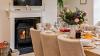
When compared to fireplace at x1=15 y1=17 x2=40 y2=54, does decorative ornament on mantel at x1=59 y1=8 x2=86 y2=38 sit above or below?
above

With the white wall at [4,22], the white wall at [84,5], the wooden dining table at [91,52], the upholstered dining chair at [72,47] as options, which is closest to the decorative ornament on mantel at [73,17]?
the wooden dining table at [91,52]

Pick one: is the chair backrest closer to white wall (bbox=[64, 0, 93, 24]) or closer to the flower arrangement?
the flower arrangement

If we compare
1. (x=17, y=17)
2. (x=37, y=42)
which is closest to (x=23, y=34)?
(x=17, y=17)

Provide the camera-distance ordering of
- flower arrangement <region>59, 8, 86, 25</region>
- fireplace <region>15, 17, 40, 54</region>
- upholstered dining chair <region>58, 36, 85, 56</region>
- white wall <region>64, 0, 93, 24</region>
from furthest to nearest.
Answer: white wall <region>64, 0, 93, 24</region> < fireplace <region>15, 17, 40, 54</region> < flower arrangement <region>59, 8, 86, 25</region> < upholstered dining chair <region>58, 36, 85, 56</region>

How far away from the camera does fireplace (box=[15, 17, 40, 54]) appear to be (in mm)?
5883

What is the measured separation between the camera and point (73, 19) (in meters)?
3.32

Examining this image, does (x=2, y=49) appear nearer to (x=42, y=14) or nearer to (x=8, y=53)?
(x=8, y=53)

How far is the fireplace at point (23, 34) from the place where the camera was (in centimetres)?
588

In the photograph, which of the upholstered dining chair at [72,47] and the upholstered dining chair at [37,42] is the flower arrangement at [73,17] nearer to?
the upholstered dining chair at [37,42]

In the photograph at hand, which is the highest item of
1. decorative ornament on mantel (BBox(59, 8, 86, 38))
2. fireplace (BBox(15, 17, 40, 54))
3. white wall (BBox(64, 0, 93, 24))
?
white wall (BBox(64, 0, 93, 24))

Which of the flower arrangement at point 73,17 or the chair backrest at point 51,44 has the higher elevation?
the flower arrangement at point 73,17

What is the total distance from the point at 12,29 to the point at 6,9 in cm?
60

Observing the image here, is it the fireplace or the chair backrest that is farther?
the fireplace

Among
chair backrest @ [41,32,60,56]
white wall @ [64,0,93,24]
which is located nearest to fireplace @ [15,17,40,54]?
white wall @ [64,0,93,24]
